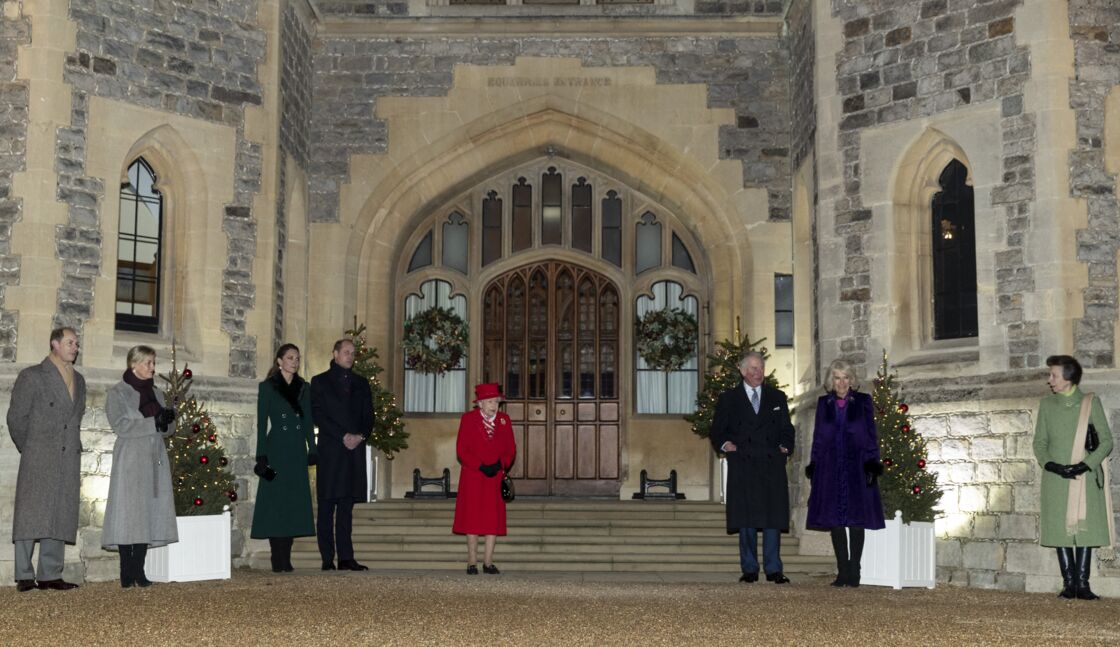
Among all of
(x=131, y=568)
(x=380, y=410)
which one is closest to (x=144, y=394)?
(x=131, y=568)

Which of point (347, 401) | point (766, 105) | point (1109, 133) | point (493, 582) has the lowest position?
point (493, 582)

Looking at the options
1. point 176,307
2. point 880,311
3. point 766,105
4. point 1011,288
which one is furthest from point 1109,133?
point 176,307

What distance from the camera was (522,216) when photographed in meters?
15.5

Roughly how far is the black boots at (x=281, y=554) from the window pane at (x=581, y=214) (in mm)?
5865

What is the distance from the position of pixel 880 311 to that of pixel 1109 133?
2320 millimetres

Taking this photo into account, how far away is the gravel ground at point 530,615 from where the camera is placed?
6.14 meters

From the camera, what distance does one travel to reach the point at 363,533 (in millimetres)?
12539

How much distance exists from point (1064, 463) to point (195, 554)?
5.91 metres

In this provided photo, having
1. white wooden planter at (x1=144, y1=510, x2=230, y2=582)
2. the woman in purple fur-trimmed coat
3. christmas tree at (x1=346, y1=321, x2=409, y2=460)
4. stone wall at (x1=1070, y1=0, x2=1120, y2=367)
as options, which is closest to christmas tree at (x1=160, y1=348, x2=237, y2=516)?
white wooden planter at (x1=144, y1=510, x2=230, y2=582)

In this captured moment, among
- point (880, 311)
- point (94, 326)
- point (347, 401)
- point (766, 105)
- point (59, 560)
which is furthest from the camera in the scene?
point (766, 105)

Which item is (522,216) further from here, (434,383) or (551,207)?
(434,383)

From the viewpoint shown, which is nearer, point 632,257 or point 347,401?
point 347,401

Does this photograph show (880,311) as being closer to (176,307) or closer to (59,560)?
(176,307)

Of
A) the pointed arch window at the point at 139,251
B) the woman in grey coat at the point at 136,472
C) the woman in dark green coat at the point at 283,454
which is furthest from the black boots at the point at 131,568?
the pointed arch window at the point at 139,251
